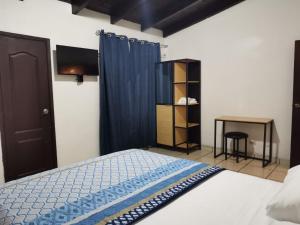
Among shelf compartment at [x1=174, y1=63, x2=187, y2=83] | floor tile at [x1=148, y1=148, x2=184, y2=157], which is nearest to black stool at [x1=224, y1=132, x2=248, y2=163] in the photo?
floor tile at [x1=148, y1=148, x2=184, y2=157]

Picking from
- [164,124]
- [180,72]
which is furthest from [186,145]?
[180,72]

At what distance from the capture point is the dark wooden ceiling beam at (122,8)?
138 inches

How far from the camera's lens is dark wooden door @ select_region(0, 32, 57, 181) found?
9.34 feet

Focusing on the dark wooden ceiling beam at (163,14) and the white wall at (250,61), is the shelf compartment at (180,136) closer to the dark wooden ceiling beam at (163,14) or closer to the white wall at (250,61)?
the white wall at (250,61)

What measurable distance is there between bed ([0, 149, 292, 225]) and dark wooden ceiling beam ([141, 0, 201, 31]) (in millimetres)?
2992

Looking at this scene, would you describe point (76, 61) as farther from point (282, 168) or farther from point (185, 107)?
point (282, 168)

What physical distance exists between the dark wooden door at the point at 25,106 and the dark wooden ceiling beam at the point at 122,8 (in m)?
1.26

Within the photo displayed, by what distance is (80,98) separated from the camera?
11.7 feet

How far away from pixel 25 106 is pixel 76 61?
0.95 meters

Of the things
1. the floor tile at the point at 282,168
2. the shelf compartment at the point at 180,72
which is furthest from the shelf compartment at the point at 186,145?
the floor tile at the point at 282,168

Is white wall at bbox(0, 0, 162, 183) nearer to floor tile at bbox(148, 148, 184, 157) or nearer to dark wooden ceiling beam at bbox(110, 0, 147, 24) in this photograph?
dark wooden ceiling beam at bbox(110, 0, 147, 24)

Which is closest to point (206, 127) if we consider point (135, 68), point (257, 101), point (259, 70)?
point (257, 101)

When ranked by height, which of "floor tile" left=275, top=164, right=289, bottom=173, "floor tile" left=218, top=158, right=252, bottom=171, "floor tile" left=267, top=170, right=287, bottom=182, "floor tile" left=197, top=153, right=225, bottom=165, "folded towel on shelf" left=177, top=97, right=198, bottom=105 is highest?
"folded towel on shelf" left=177, top=97, right=198, bottom=105

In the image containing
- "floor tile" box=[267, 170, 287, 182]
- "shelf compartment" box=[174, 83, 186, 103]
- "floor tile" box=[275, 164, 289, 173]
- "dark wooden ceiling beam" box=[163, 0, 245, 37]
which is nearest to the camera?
"floor tile" box=[267, 170, 287, 182]
